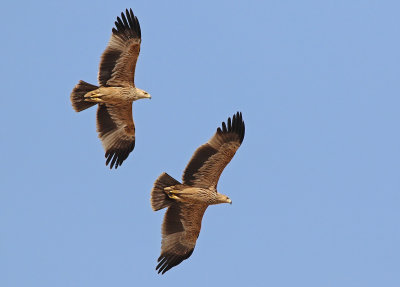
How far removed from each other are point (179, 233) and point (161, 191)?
104 cm

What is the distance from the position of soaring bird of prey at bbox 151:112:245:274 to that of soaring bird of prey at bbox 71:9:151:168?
239 centimetres

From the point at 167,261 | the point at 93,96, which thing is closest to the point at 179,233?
the point at 167,261

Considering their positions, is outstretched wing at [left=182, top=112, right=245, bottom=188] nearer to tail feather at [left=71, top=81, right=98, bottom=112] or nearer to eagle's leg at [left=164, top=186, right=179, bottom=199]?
eagle's leg at [left=164, top=186, right=179, bottom=199]

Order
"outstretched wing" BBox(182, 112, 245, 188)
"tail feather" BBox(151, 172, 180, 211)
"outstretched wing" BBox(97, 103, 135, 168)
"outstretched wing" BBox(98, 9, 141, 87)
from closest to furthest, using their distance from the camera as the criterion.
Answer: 1. "outstretched wing" BBox(182, 112, 245, 188)
2. "tail feather" BBox(151, 172, 180, 211)
3. "outstretched wing" BBox(98, 9, 141, 87)
4. "outstretched wing" BBox(97, 103, 135, 168)

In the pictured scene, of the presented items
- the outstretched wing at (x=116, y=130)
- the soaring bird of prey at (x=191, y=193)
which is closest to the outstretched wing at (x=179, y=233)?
the soaring bird of prey at (x=191, y=193)

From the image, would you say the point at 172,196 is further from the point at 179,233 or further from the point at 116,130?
the point at 116,130

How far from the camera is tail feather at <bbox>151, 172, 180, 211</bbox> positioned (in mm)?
20438

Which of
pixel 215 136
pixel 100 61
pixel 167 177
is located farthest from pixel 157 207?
pixel 100 61

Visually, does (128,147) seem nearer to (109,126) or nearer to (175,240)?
(109,126)

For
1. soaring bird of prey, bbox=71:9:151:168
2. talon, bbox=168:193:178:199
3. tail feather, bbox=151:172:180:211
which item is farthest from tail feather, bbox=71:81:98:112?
talon, bbox=168:193:178:199

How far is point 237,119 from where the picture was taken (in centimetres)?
2006

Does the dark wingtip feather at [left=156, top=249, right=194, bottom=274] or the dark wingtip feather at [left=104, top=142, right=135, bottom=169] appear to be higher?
the dark wingtip feather at [left=104, top=142, right=135, bottom=169]

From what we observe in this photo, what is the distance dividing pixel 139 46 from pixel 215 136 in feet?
9.84

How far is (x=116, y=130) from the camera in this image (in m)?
22.4
